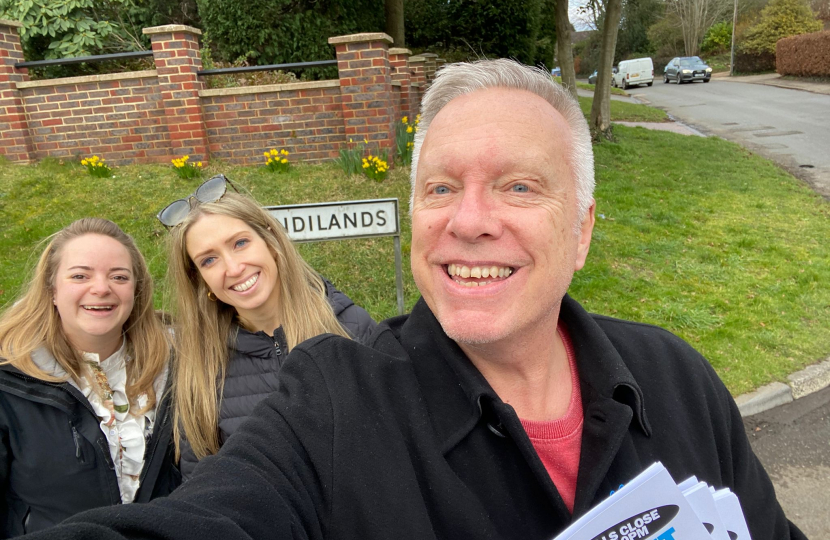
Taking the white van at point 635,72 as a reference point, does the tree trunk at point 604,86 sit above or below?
below

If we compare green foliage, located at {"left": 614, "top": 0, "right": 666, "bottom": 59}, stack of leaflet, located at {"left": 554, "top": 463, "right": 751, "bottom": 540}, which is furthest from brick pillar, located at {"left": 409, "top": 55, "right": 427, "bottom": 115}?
green foliage, located at {"left": 614, "top": 0, "right": 666, "bottom": 59}

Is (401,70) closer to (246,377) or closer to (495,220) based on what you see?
(246,377)

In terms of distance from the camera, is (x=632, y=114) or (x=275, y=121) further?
(x=632, y=114)

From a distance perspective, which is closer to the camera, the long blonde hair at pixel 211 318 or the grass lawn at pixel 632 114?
the long blonde hair at pixel 211 318

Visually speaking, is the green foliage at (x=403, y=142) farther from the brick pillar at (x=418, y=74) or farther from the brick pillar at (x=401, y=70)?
the brick pillar at (x=418, y=74)

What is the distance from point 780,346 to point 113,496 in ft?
15.9

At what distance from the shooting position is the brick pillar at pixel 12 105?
22.7ft

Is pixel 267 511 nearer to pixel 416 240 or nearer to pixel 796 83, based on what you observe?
pixel 416 240

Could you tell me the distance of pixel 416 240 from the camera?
143 centimetres

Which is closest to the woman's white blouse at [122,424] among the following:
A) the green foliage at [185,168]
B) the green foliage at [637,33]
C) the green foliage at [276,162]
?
the green foliage at [185,168]

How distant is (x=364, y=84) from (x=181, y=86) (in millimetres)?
2305

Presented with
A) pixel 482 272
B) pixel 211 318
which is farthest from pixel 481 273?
pixel 211 318

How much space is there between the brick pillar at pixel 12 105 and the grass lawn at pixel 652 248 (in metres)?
0.23

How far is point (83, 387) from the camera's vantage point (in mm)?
2107
